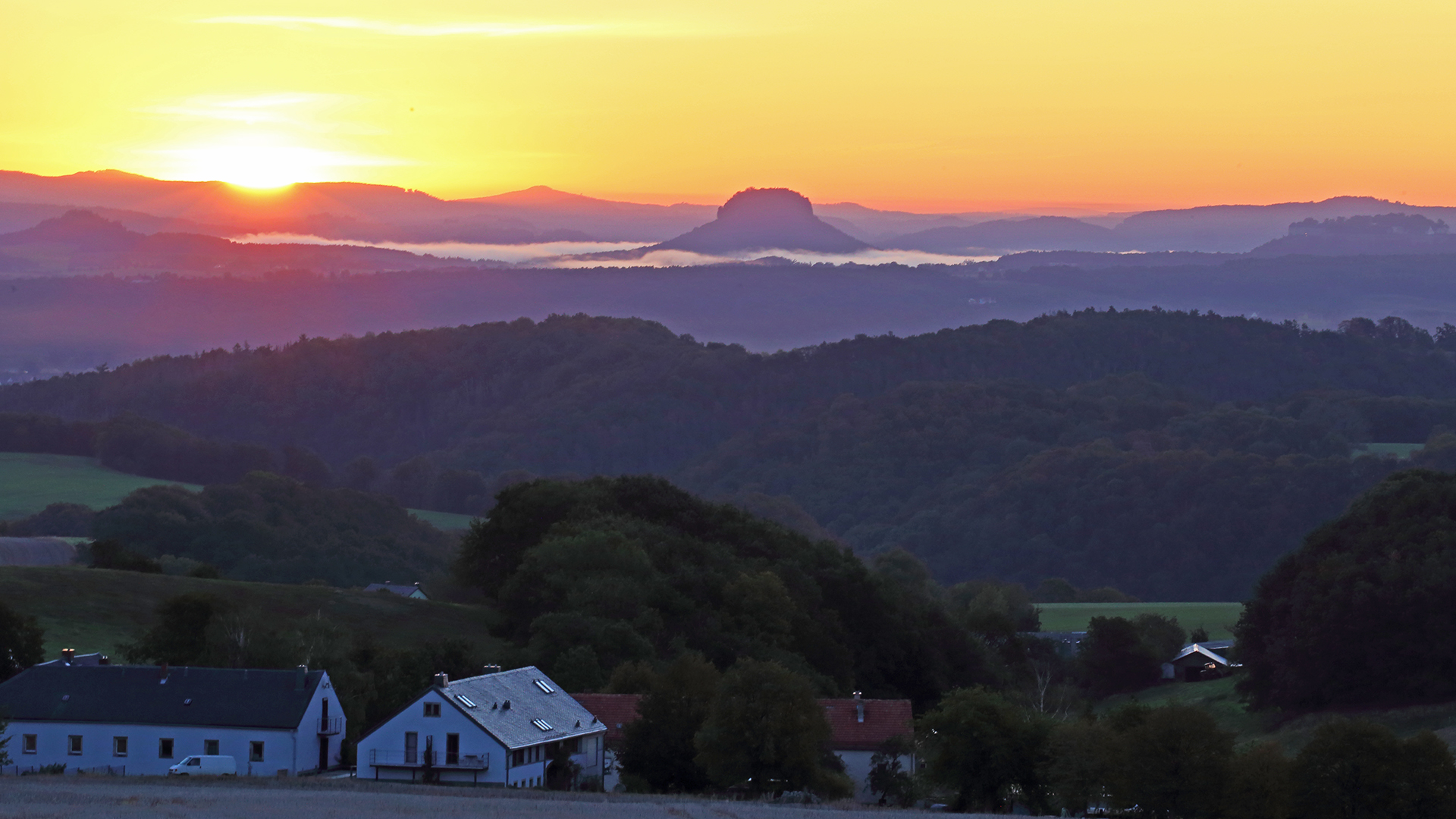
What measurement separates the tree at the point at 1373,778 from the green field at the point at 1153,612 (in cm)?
6524

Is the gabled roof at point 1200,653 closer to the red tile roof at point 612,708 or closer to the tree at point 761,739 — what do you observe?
the red tile roof at point 612,708

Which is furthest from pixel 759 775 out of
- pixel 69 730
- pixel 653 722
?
pixel 69 730

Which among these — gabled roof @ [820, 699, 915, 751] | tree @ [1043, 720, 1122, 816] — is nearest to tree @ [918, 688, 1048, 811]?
tree @ [1043, 720, 1122, 816]

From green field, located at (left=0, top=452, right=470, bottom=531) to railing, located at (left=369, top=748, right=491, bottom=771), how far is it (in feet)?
379

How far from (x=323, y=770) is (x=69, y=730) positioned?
5758 mm

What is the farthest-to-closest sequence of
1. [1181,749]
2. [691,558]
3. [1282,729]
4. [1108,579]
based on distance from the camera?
[1108,579]
[691,558]
[1282,729]
[1181,749]

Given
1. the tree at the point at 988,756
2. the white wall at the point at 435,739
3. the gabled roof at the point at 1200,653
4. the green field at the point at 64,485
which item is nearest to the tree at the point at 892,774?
the tree at the point at 988,756

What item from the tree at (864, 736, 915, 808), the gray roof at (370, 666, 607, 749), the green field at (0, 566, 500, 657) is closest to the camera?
the gray roof at (370, 666, 607, 749)

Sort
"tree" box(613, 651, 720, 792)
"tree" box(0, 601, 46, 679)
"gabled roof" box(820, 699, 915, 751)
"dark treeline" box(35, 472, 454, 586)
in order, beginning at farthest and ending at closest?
"dark treeline" box(35, 472, 454, 586) → "tree" box(0, 601, 46, 679) → "gabled roof" box(820, 699, 915, 751) → "tree" box(613, 651, 720, 792)

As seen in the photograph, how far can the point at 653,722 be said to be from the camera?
4044 cm

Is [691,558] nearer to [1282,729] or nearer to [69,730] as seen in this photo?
[1282,729]

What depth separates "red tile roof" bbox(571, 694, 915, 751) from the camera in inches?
1707

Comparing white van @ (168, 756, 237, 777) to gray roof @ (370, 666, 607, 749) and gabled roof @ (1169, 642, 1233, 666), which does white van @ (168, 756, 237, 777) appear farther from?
gabled roof @ (1169, 642, 1233, 666)

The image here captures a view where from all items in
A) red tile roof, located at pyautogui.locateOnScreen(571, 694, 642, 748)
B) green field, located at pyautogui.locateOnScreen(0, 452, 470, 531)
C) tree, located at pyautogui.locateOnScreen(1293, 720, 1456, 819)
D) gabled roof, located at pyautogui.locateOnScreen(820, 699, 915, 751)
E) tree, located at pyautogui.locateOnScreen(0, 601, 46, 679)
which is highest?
tree, located at pyautogui.locateOnScreen(1293, 720, 1456, 819)
